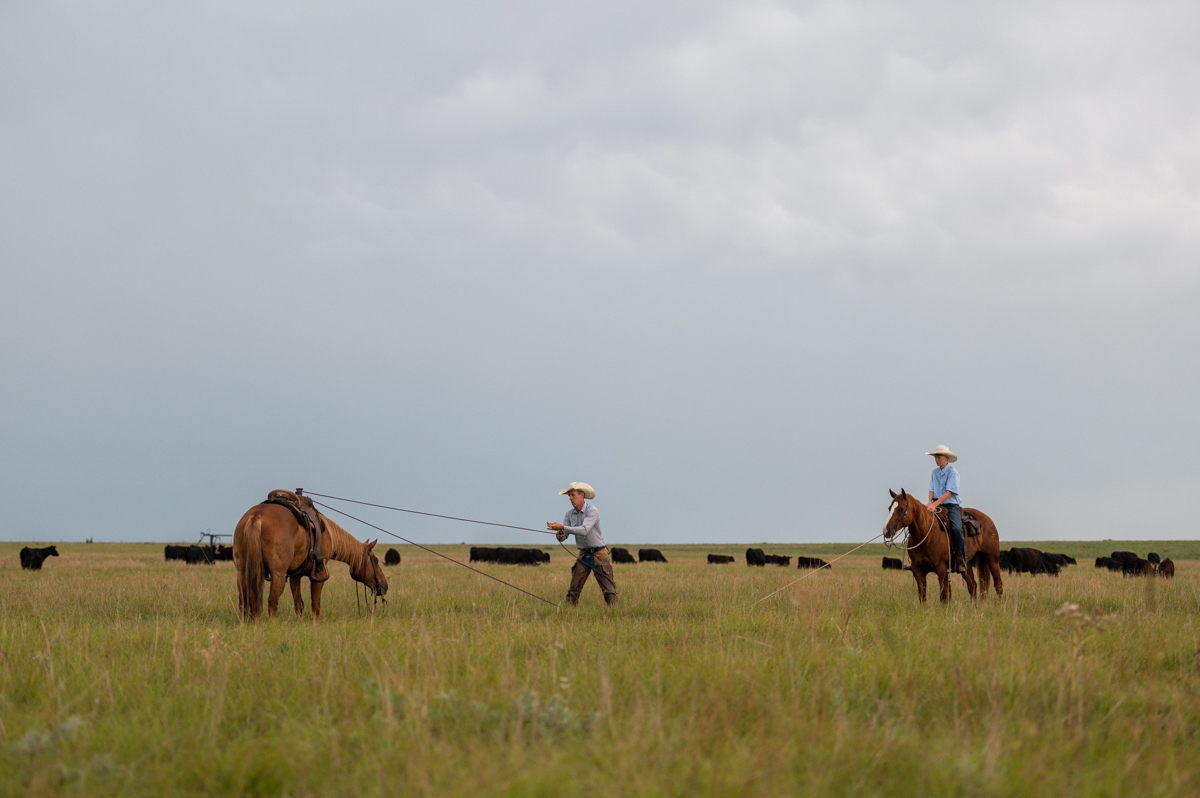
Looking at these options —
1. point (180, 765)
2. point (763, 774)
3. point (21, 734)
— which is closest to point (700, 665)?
point (763, 774)

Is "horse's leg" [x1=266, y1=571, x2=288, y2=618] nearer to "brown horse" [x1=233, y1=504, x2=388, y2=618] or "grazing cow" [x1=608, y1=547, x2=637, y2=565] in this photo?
"brown horse" [x1=233, y1=504, x2=388, y2=618]

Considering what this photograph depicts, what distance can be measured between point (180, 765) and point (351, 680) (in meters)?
1.62

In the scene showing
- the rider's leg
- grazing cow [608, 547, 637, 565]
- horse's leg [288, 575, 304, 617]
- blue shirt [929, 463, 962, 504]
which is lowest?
grazing cow [608, 547, 637, 565]

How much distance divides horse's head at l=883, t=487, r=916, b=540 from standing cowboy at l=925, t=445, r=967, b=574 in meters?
1.02

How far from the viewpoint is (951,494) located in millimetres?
12625

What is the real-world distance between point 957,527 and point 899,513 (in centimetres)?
197

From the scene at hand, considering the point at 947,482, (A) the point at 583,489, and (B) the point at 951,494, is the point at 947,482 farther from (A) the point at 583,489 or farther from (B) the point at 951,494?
(A) the point at 583,489

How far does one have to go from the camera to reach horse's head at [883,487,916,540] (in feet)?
37.8

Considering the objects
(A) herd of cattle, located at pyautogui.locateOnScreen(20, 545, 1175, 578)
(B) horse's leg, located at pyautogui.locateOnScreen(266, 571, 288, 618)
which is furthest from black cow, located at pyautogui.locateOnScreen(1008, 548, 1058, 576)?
(B) horse's leg, located at pyautogui.locateOnScreen(266, 571, 288, 618)

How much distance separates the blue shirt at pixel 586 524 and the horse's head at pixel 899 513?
432 centimetres

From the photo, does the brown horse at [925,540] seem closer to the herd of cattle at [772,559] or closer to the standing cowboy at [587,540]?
the standing cowboy at [587,540]

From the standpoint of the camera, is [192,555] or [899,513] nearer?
[899,513]

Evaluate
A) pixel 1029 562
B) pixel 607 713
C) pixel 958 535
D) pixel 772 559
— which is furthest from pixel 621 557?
pixel 607 713

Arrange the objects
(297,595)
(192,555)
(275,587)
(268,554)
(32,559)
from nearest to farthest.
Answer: (268,554)
(275,587)
(297,595)
(32,559)
(192,555)
